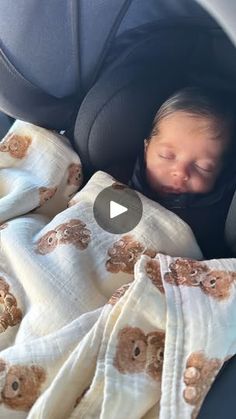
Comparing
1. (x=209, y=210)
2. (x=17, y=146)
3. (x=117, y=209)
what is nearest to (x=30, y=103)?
(x=17, y=146)

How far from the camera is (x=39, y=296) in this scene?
1.14 meters

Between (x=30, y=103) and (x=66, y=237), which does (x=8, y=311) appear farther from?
(x=30, y=103)

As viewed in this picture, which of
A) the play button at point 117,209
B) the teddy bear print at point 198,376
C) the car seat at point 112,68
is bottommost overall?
the teddy bear print at point 198,376

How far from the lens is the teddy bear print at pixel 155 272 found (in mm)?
1073

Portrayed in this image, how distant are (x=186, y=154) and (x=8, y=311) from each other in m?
0.40

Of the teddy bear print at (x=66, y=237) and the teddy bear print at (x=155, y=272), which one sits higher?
the teddy bear print at (x=66, y=237)

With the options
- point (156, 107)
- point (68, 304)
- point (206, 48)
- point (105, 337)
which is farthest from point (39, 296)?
point (206, 48)

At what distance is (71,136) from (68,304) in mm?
415

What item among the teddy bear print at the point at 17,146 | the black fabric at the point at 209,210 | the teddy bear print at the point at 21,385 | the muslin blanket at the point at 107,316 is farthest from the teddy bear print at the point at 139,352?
the teddy bear print at the point at 17,146

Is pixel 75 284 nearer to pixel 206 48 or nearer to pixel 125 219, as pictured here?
pixel 125 219

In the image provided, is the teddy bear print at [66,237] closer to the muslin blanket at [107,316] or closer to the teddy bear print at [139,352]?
the muslin blanket at [107,316]

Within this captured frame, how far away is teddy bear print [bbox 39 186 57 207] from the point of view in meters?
1.35

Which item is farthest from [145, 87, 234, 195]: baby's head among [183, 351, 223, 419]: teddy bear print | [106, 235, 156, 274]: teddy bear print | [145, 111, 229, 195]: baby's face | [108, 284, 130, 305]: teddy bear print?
[183, 351, 223, 419]: teddy bear print

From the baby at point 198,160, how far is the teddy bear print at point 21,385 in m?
0.37
